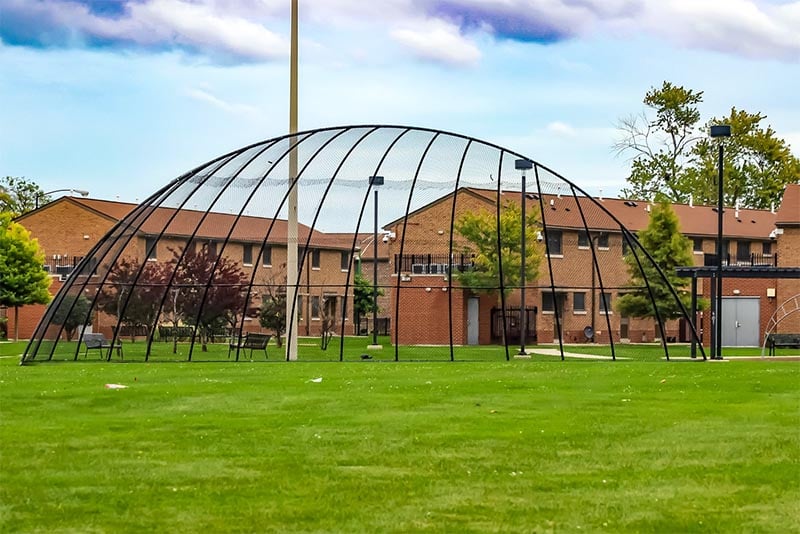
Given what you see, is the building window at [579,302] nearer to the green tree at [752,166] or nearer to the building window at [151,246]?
the building window at [151,246]

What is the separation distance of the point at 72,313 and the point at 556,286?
13.1 metres

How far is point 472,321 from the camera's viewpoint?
42.0m

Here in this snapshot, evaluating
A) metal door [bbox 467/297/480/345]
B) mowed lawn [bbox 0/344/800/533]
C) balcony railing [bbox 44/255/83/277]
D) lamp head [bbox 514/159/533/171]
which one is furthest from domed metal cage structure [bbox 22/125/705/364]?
balcony railing [bbox 44/255/83/277]

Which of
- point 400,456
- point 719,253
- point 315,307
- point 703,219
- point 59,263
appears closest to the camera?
point 400,456

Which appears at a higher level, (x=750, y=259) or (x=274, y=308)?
(x=750, y=259)

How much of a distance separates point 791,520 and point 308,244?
75.2 feet

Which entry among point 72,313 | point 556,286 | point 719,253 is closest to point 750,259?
point 719,253

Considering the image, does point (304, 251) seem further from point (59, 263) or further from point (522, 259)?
point (59, 263)

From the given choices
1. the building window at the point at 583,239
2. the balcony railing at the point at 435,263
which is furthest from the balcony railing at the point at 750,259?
the balcony railing at the point at 435,263

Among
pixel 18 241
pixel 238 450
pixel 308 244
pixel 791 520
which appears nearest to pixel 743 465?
pixel 791 520

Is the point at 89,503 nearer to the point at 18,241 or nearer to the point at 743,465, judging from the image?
the point at 743,465

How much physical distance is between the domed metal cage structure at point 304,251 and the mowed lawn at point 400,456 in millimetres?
9064

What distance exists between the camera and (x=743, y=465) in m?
11.5

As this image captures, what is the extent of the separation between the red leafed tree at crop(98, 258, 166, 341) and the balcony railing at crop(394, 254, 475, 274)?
6.91 metres
